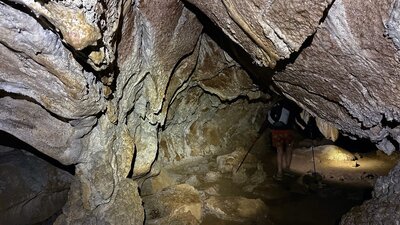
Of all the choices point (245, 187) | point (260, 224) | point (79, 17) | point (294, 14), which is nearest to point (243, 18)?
point (294, 14)

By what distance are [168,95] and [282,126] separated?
313 cm

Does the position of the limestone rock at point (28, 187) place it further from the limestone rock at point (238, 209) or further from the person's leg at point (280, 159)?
the person's leg at point (280, 159)

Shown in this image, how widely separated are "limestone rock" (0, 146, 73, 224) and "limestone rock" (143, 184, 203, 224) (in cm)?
129

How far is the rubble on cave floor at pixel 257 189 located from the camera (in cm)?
517

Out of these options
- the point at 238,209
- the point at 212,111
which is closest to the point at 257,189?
the point at 238,209

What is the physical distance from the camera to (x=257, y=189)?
258 inches

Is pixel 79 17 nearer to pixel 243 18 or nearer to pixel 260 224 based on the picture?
pixel 243 18

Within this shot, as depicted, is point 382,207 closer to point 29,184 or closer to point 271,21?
point 271,21

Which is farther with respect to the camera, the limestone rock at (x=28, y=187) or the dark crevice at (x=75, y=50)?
the limestone rock at (x=28, y=187)

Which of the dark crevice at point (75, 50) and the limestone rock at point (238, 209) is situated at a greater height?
the dark crevice at point (75, 50)

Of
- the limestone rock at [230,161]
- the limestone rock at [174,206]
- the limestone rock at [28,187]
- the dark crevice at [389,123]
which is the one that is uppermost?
the dark crevice at [389,123]

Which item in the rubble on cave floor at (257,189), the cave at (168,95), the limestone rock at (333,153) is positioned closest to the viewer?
the cave at (168,95)

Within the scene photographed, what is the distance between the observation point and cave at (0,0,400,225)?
286cm

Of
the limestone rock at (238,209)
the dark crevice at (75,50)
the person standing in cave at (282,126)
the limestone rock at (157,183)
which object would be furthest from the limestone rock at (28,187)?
the person standing in cave at (282,126)
